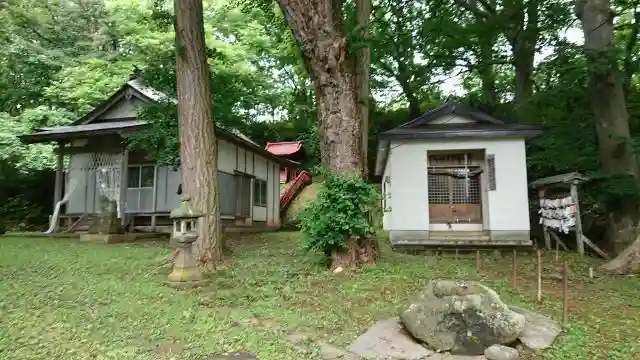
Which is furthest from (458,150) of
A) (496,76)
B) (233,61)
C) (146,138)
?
(233,61)

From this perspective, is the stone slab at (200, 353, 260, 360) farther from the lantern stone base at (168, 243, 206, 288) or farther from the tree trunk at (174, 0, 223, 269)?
the tree trunk at (174, 0, 223, 269)

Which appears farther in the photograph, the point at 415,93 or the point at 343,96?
the point at 415,93

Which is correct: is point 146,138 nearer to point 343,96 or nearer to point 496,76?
point 343,96

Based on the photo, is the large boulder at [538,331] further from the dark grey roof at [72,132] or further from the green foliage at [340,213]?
the dark grey roof at [72,132]

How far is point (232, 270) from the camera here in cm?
788

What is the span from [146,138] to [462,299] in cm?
990

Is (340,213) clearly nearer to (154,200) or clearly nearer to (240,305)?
(240,305)

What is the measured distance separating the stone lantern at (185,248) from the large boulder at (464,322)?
3627 millimetres

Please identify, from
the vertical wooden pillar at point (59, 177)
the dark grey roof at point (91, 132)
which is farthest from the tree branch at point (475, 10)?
the vertical wooden pillar at point (59, 177)

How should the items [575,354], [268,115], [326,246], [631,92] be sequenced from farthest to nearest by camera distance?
[268,115], [631,92], [326,246], [575,354]

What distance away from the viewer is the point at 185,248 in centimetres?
689

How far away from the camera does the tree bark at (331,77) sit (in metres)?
7.36

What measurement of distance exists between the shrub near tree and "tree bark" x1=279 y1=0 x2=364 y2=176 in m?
0.37

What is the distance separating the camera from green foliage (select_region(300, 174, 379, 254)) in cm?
711
